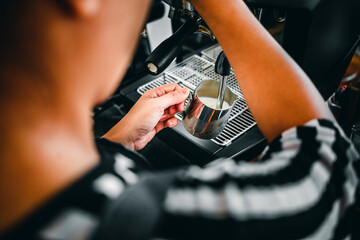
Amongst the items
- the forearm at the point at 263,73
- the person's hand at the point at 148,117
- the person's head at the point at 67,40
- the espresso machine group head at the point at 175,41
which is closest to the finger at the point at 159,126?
the person's hand at the point at 148,117

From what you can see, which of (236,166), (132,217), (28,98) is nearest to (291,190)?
(236,166)

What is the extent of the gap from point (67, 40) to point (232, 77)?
65 centimetres

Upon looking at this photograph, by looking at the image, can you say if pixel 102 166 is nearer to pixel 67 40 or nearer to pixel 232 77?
pixel 67 40

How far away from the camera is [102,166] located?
13.6 inches

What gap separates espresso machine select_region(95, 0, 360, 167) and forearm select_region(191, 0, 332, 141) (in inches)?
3.5

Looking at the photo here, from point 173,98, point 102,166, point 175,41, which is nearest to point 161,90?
point 173,98

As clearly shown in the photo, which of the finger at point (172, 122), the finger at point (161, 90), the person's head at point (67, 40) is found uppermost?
the person's head at point (67, 40)

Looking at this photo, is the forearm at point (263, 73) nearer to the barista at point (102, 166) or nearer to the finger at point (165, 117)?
the barista at point (102, 166)

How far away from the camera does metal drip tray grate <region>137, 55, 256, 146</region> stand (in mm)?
725

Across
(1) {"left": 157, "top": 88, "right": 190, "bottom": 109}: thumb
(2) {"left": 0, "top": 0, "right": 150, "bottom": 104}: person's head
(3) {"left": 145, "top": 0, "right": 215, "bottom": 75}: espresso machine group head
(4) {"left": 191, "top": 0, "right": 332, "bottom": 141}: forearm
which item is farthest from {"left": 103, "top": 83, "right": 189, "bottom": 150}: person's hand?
(2) {"left": 0, "top": 0, "right": 150, "bottom": 104}: person's head

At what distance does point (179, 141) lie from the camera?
754 millimetres

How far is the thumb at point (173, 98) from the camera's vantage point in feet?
2.35

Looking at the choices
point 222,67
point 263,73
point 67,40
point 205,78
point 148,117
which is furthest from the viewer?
point 205,78

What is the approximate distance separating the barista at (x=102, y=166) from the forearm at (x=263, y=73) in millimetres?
47
